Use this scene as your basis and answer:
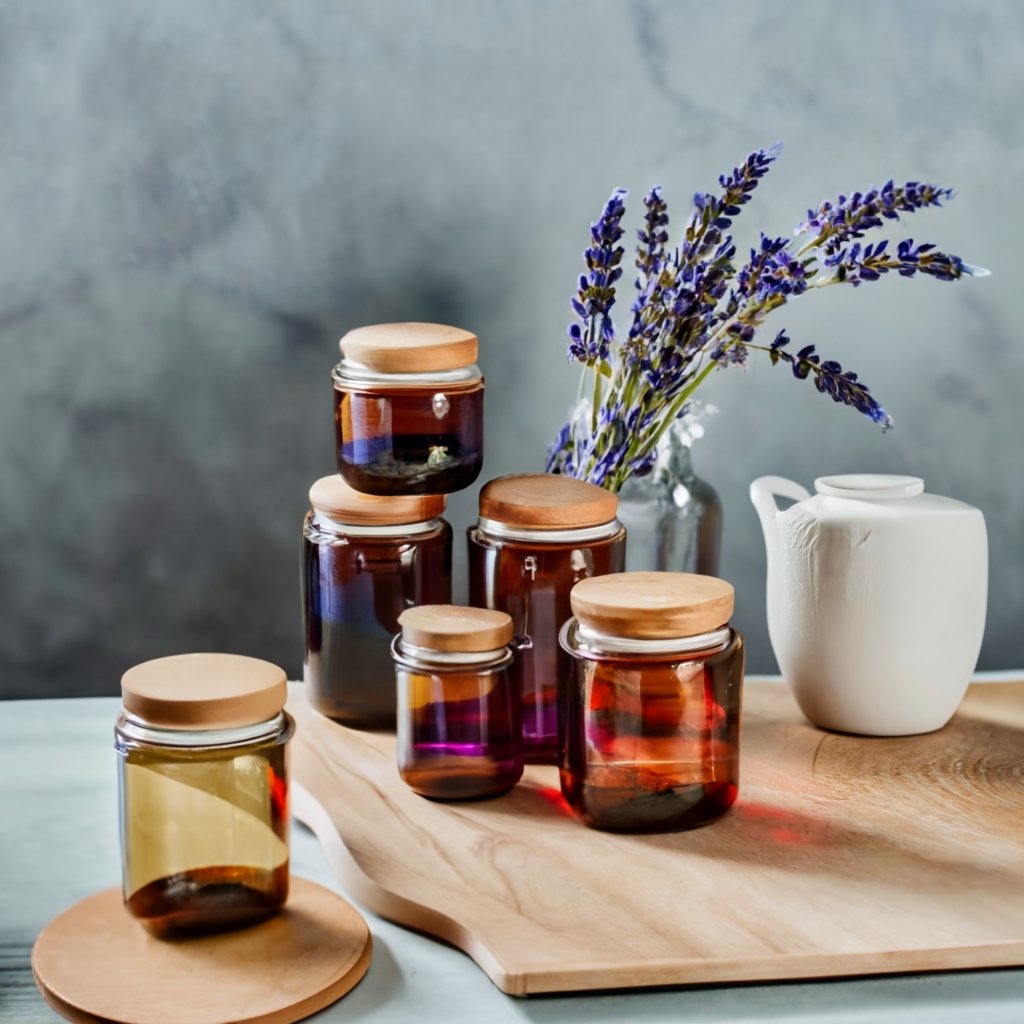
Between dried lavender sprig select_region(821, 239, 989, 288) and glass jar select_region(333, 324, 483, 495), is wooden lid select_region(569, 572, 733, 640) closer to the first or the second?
glass jar select_region(333, 324, 483, 495)

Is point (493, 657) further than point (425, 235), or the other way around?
point (425, 235)

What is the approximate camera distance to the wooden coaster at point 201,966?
735 millimetres

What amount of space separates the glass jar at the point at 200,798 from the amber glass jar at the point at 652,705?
209mm

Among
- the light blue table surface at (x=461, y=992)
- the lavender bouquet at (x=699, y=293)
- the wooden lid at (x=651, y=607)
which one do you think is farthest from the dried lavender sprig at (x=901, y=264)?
the light blue table surface at (x=461, y=992)

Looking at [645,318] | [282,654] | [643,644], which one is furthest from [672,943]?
[282,654]

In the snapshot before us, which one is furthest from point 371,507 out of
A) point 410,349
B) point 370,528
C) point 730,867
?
point 730,867

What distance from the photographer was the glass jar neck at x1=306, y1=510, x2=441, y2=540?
42.4 inches

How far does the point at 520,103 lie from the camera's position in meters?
1.29

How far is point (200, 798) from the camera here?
0.81 m

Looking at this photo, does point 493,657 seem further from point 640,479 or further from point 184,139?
point 184,139

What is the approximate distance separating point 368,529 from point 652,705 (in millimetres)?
276

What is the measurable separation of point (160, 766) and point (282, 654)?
22.5 inches

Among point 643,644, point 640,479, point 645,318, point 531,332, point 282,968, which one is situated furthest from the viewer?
point 531,332

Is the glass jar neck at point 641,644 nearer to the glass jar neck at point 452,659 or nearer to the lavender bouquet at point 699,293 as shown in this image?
the glass jar neck at point 452,659
